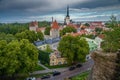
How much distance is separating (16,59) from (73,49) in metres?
14.8

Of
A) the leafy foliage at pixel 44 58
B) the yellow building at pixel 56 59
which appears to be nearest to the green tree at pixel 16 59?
the yellow building at pixel 56 59

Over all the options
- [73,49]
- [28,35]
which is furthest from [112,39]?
[28,35]

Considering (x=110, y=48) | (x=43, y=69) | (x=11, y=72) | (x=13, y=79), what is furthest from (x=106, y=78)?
(x=43, y=69)

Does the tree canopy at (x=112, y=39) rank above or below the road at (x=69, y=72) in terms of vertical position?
above

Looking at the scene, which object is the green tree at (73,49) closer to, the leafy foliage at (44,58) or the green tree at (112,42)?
the leafy foliage at (44,58)

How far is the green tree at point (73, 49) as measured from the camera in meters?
50.5

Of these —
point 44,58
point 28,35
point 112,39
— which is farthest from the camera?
point 28,35

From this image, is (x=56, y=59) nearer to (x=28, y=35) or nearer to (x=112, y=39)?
(x=28, y=35)

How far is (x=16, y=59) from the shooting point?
39.8m

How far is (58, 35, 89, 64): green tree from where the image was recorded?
166 feet

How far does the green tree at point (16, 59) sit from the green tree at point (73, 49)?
9.70m

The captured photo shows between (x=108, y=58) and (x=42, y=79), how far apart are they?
27581 millimetres

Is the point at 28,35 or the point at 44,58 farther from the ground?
the point at 28,35

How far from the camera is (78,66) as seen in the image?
50250 mm
